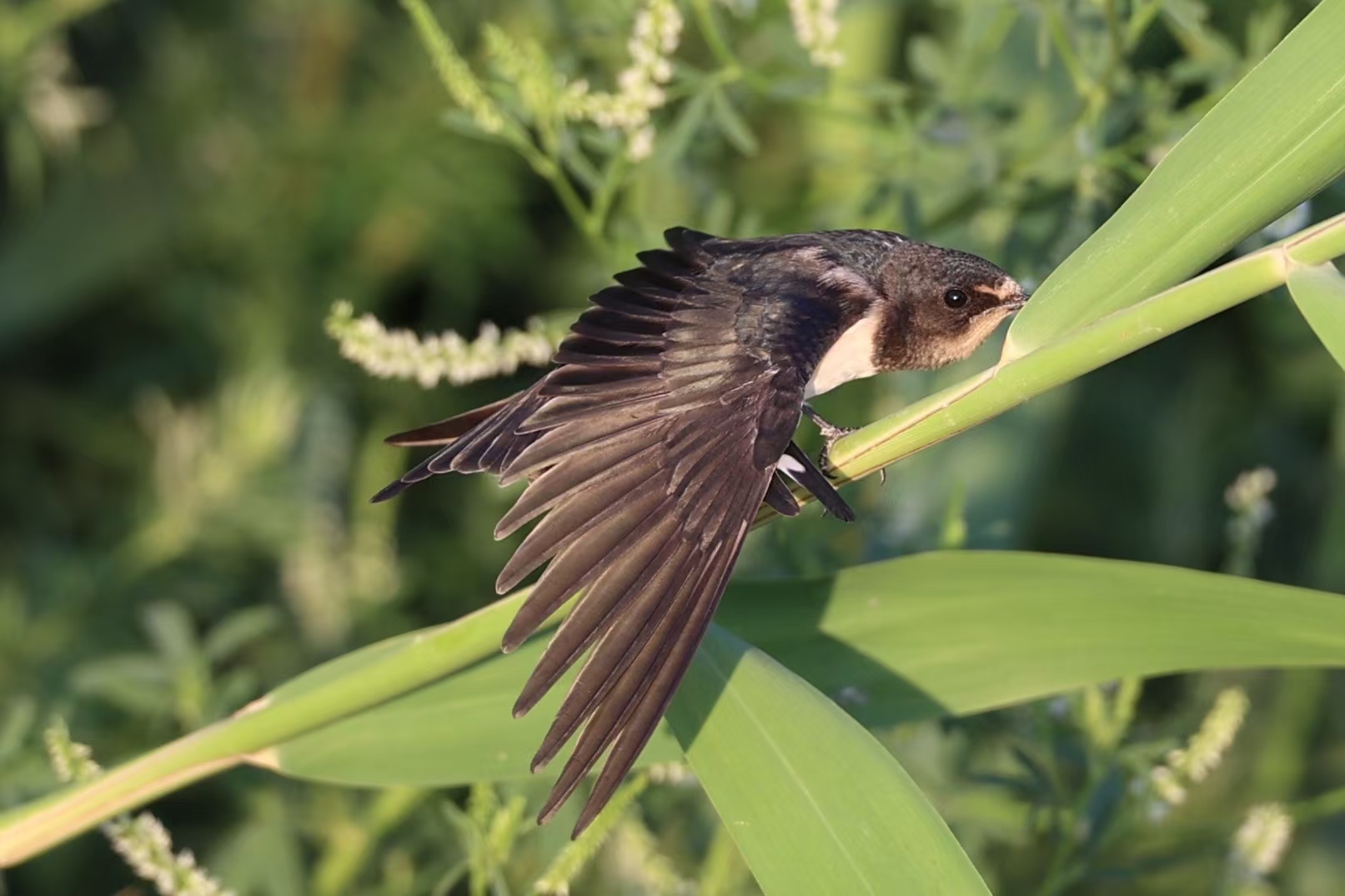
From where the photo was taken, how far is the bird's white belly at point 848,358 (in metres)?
1.99

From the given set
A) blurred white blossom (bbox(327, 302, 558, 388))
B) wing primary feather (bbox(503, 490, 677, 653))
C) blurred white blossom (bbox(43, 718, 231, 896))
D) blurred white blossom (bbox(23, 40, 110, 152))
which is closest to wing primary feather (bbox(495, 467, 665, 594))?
wing primary feather (bbox(503, 490, 677, 653))

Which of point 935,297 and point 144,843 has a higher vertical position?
point 935,297

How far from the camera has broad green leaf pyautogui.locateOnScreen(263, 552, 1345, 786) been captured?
5.30 feet

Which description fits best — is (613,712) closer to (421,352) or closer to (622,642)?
(622,642)

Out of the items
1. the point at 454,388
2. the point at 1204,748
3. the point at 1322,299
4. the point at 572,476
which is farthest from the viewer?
the point at 454,388

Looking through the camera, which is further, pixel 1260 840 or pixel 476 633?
pixel 1260 840

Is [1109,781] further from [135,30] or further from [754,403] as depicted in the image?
[135,30]

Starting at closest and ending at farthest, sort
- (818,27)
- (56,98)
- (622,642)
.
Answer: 1. (622,642)
2. (818,27)
3. (56,98)

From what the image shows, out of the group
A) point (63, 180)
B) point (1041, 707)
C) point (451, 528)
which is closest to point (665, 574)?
point (1041, 707)

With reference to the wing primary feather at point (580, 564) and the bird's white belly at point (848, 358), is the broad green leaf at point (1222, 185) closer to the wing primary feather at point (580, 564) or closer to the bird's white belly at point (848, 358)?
the wing primary feather at point (580, 564)

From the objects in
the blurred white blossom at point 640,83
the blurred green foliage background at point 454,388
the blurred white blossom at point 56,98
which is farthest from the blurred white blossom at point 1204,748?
the blurred white blossom at point 56,98

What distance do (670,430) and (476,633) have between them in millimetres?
316

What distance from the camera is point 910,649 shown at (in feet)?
5.56

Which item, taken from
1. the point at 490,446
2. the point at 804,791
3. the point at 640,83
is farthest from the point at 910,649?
the point at 640,83
